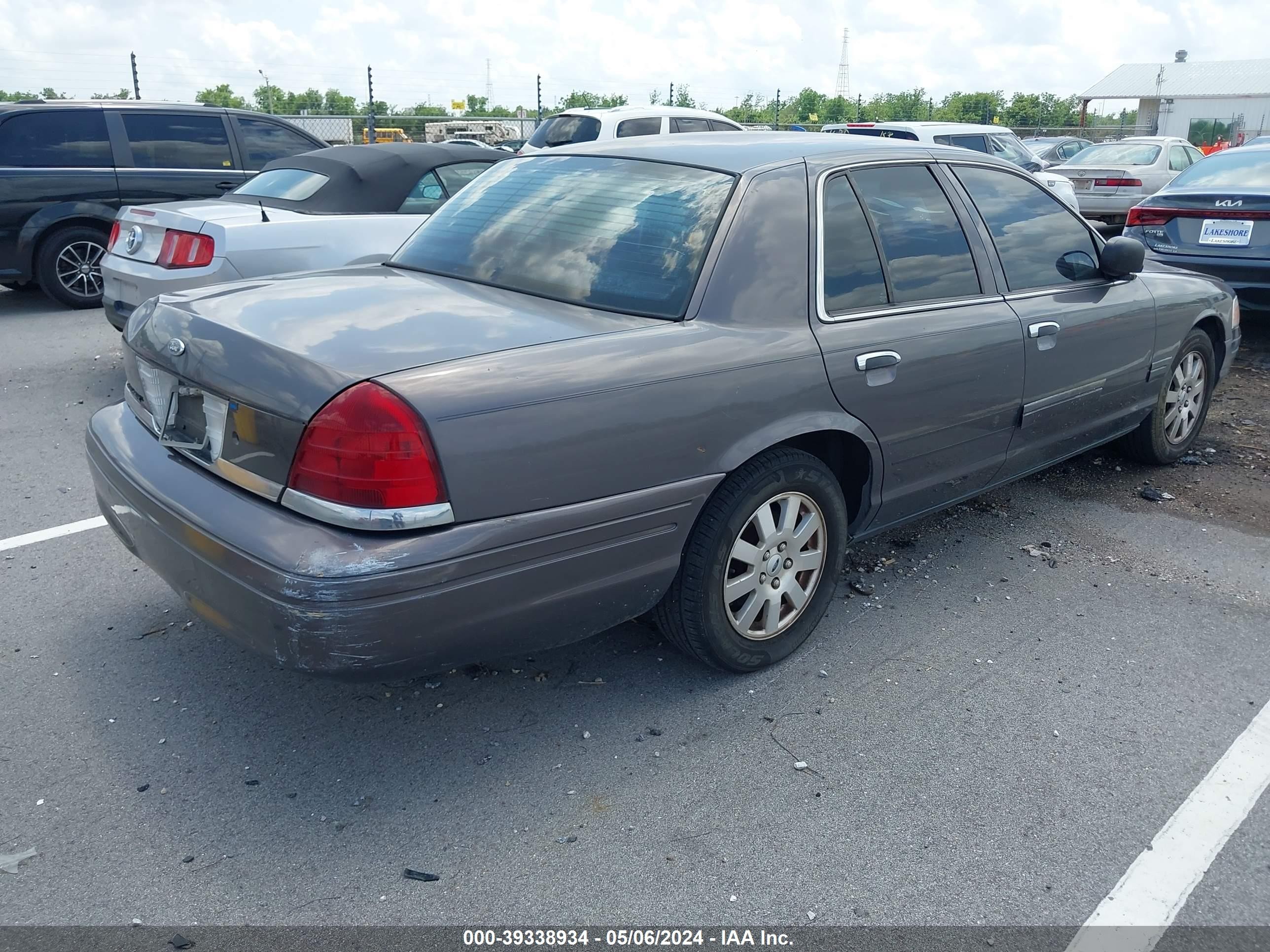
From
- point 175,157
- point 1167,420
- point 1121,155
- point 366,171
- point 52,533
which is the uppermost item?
point 1121,155

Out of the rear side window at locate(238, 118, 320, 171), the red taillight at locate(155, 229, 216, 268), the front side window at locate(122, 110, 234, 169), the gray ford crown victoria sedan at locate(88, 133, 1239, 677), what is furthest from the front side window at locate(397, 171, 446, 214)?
the front side window at locate(122, 110, 234, 169)

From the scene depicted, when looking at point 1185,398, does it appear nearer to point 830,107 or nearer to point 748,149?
point 748,149

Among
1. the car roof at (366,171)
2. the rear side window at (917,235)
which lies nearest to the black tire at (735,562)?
the rear side window at (917,235)

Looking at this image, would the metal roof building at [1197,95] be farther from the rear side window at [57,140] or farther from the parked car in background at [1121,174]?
the rear side window at [57,140]

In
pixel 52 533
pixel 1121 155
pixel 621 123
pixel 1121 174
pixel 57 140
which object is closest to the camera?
pixel 52 533

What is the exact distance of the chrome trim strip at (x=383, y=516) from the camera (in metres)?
2.45

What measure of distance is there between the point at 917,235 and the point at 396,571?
7.62ft

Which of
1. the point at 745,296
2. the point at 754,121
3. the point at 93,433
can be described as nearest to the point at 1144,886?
the point at 745,296

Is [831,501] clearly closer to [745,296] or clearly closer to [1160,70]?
[745,296]

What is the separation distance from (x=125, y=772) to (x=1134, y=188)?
51.0 feet

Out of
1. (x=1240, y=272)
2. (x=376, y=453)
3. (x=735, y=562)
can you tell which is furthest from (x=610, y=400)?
(x=1240, y=272)

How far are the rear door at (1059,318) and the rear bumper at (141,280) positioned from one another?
403cm

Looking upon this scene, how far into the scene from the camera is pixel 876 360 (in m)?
3.42

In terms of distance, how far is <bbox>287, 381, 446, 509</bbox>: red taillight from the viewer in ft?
8.03
